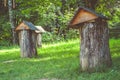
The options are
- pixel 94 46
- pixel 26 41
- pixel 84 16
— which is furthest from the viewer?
pixel 26 41

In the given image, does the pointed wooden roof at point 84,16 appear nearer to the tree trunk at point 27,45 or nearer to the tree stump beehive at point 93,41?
the tree stump beehive at point 93,41

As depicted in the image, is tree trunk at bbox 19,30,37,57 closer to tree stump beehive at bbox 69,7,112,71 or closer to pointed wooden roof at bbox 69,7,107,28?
pointed wooden roof at bbox 69,7,107,28

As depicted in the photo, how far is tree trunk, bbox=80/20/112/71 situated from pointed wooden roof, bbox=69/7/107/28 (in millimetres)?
150

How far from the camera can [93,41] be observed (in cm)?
799

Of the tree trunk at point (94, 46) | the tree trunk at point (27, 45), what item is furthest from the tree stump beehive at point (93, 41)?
the tree trunk at point (27, 45)

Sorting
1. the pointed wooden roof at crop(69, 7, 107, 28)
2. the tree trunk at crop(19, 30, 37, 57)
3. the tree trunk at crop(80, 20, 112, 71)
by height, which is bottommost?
the tree trunk at crop(19, 30, 37, 57)

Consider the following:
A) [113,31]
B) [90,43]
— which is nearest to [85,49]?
[90,43]

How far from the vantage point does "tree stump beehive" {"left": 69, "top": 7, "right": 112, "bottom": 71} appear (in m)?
7.98

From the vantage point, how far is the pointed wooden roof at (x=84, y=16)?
794 centimetres

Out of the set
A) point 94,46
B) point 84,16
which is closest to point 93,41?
point 94,46

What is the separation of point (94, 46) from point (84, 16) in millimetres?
871

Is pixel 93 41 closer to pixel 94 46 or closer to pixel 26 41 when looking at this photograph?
pixel 94 46

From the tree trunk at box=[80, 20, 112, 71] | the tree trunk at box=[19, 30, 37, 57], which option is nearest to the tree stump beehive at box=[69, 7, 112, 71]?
the tree trunk at box=[80, 20, 112, 71]

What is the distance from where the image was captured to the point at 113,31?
23266 mm
